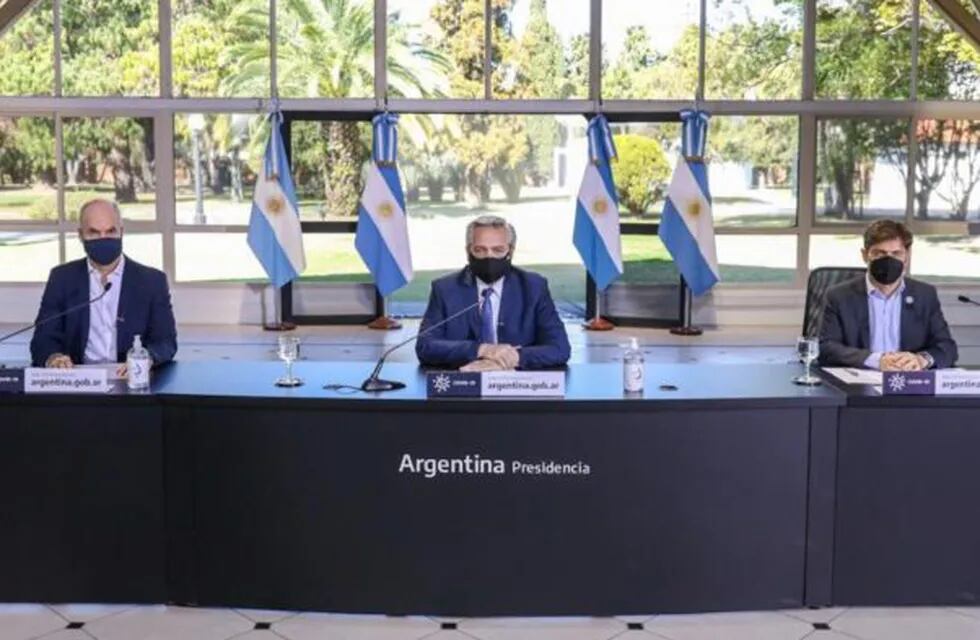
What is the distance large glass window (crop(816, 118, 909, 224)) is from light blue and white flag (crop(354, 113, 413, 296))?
367 cm

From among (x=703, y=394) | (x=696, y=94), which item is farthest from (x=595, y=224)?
(x=703, y=394)

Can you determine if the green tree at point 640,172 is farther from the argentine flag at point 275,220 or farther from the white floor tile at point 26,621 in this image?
the white floor tile at point 26,621

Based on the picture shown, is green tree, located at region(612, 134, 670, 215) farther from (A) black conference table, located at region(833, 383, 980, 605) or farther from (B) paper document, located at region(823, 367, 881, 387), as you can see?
(A) black conference table, located at region(833, 383, 980, 605)

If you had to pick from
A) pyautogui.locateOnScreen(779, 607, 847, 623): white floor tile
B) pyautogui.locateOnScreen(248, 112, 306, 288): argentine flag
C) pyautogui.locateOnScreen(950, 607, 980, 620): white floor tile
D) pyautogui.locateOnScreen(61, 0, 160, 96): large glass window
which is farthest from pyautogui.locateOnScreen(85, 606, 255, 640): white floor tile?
pyautogui.locateOnScreen(61, 0, 160, 96): large glass window

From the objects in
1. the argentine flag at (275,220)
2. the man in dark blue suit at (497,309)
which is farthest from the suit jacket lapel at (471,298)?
the argentine flag at (275,220)

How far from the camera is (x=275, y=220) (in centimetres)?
883

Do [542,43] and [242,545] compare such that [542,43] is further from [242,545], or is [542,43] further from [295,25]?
[242,545]

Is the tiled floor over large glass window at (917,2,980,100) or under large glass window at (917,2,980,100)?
under

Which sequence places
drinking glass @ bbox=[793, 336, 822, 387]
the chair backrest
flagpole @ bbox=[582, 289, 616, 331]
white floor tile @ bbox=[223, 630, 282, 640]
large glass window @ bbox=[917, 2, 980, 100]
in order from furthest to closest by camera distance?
large glass window @ bbox=[917, 2, 980, 100] → flagpole @ bbox=[582, 289, 616, 331] → the chair backrest → drinking glass @ bbox=[793, 336, 822, 387] → white floor tile @ bbox=[223, 630, 282, 640]

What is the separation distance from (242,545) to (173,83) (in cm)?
727

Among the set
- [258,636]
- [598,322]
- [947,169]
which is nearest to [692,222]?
[598,322]

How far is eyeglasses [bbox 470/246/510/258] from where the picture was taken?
358cm

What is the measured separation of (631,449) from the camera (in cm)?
308

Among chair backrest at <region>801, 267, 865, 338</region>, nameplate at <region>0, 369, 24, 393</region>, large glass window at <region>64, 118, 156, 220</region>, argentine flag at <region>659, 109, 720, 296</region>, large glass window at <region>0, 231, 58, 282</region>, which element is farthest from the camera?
large glass window at <region>0, 231, 58, 282</region>
